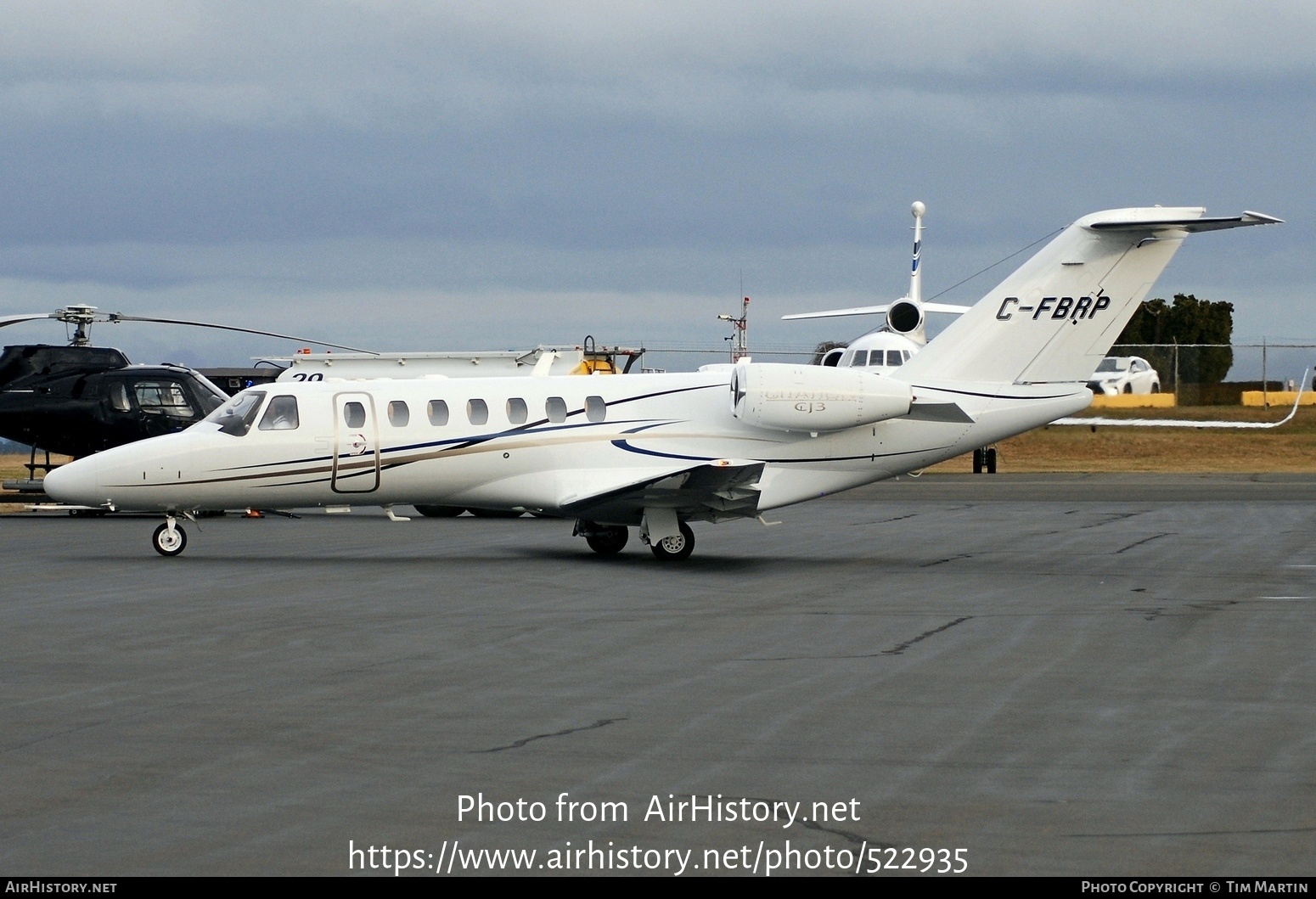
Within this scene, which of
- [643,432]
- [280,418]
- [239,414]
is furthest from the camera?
[239,414]

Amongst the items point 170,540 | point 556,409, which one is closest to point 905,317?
point 556,409

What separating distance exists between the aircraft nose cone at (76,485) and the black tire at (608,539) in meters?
6.64

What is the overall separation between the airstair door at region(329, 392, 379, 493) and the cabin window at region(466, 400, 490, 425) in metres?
1.25

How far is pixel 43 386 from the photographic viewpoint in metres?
29.1

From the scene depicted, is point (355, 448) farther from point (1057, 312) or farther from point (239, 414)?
point (1057, 312)

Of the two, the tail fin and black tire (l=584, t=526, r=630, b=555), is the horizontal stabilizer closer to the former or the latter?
the tail fin

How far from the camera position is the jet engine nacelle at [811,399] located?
64.5 ft

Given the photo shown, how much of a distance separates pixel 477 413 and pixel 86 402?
39.6ft

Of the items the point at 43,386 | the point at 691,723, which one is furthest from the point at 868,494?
the point at 691,723

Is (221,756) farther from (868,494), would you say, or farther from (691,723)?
(868,494)

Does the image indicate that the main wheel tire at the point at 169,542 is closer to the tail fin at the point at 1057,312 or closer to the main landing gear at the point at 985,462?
the tail fin at the point at 1057,312

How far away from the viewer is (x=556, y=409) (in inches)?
804

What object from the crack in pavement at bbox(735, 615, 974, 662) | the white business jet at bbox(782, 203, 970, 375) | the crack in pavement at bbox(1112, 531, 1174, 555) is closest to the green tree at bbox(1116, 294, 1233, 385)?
the white business jet at bbox(782, 203, 970, 375)

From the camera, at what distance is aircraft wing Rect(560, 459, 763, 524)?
19.0 m
